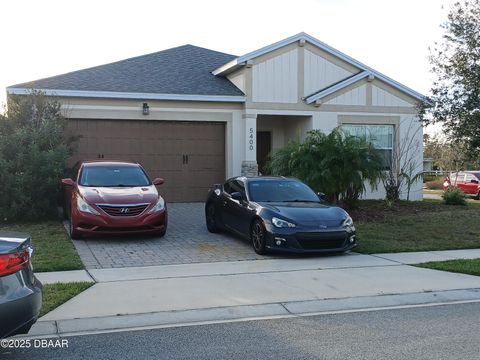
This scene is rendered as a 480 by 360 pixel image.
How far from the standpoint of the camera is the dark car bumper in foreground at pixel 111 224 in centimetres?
1070

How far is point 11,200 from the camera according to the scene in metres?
13.0

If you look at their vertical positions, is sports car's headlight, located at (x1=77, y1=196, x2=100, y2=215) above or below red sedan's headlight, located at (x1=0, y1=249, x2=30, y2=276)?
below

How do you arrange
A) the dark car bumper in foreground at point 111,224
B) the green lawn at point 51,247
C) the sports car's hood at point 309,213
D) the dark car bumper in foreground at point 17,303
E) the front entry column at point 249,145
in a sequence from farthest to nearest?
the front entry column at point 249,145
the dark car bumper in foreground at point 111,224
the sports car's hood at point 309,213
the green lawn at point 51,247
the dark car bumper in foreground at point 17,303

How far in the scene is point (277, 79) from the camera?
61.2 feet

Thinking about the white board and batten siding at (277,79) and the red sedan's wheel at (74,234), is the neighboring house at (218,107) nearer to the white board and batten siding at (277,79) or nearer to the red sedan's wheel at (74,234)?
the white board and batten siding at (277,79)

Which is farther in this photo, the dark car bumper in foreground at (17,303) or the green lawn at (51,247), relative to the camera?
the green lawn at (51,247)

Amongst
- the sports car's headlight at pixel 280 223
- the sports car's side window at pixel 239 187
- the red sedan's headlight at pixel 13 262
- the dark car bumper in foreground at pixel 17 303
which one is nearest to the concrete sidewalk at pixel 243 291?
the sports car's headlight at pixel 280 223

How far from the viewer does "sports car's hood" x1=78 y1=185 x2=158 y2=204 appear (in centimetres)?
1091

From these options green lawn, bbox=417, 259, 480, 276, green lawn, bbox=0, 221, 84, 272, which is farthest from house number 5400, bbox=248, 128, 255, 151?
green lawn, bbox=417, 259, 480, 276

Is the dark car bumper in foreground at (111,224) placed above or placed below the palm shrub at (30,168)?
below

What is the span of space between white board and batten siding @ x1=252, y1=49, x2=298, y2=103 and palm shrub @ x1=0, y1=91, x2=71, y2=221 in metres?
7.07

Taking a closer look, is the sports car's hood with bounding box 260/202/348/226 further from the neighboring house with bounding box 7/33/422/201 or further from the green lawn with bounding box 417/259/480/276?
the neighboring house with bounding box 7/33/422/201

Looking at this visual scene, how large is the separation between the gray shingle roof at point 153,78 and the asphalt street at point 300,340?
1261 centimetres

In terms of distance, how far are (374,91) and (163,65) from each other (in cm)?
789
